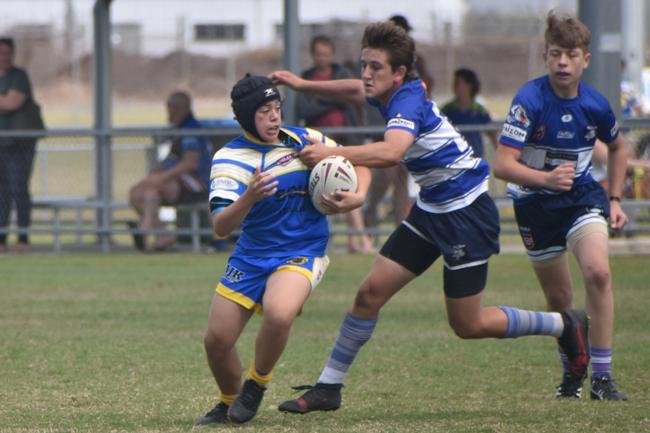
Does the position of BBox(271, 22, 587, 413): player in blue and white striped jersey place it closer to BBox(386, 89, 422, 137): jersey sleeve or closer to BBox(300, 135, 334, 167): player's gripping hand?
BBox(386, 89, 422, 137): jersey sleeve

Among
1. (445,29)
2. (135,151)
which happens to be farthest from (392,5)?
(135,151)

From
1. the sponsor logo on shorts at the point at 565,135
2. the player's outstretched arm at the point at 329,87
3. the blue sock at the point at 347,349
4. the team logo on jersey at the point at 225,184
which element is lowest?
the blue sock at the point at 347,349

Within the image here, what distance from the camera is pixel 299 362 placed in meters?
8.29

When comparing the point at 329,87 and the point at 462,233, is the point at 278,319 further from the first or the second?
the point at 329,87

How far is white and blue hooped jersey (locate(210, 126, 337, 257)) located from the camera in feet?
20.0

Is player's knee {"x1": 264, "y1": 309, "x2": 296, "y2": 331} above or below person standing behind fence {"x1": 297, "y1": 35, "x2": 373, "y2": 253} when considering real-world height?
below

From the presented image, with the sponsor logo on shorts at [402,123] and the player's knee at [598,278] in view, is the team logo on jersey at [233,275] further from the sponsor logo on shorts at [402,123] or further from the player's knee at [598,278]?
the player's knee at [598,278]

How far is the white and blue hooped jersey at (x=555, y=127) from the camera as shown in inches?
269

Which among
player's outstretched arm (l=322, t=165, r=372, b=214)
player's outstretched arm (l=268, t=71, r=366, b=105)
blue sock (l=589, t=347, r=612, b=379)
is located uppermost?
player's outstretched arm (l=268, t=71, r=366, b=105)

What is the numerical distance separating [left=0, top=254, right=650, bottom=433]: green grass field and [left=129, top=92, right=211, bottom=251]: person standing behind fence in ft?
5.06

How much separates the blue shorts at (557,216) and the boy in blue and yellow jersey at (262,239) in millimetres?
1266

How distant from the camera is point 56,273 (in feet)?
43.0

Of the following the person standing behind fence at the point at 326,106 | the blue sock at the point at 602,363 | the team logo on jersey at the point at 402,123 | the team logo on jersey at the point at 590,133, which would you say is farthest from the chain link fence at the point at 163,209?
the team logo on jersey at the point at 402,123

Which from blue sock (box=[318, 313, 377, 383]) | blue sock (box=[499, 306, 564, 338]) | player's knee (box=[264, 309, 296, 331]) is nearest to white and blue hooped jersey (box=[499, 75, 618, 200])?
blue sock (box=[499, 306, 564, 338])
